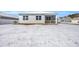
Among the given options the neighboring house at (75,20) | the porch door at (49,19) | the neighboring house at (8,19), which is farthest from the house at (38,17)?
the neighboring house at (75,20)

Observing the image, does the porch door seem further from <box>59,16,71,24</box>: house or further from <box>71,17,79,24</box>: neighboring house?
<box>71,17,79,24</box>: neighboring house

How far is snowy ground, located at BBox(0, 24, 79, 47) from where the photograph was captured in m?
2.28

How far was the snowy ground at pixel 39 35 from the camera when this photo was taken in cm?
228

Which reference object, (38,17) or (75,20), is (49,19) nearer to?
(38,17)

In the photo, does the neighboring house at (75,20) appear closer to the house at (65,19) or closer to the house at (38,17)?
the house at (65,19)

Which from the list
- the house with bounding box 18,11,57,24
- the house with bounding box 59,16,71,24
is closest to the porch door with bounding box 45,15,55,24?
the house with bounding box 18,11,57,24

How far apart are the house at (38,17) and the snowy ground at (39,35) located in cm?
9


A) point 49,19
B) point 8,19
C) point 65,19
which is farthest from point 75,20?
point 8,19

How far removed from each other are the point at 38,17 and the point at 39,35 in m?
0.34

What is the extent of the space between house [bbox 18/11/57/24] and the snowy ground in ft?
0.31

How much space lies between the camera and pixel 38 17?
2422mm
